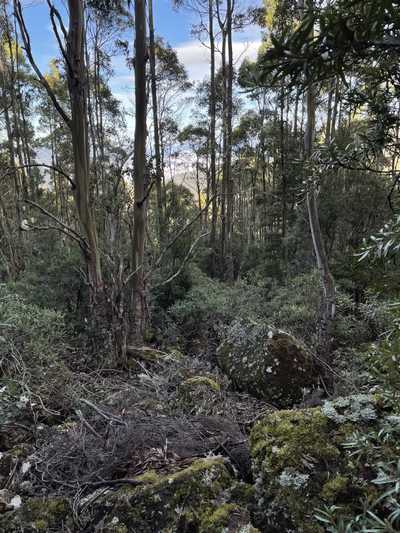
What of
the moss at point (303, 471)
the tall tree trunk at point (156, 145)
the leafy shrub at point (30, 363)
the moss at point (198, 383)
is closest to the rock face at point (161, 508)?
the moss at point (303, 471)

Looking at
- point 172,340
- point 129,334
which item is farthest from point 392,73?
point 172,340

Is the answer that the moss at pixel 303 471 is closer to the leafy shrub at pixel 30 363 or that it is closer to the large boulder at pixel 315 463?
the large boulder at pixel 315 463

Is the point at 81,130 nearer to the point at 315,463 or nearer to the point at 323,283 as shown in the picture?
the point at 315,463

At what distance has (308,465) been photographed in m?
1.24

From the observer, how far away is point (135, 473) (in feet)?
5.04

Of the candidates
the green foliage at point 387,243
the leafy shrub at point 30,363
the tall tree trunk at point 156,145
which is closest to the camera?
the green foliage at point 387,243

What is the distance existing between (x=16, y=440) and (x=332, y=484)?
1719mm

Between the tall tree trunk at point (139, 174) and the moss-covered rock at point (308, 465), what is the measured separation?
264 centimetres

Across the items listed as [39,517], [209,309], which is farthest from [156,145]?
[39,517]

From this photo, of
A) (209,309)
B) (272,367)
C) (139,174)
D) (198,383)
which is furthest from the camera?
(209,309)

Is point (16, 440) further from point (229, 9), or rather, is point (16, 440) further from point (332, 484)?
point (229, 9)

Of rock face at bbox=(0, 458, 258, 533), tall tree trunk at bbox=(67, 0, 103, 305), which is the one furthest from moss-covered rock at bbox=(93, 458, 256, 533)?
tall tree trunk at bbox=(67, 0, 103, 305)

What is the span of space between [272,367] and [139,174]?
2.50 m

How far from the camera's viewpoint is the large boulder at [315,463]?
3.67ft
